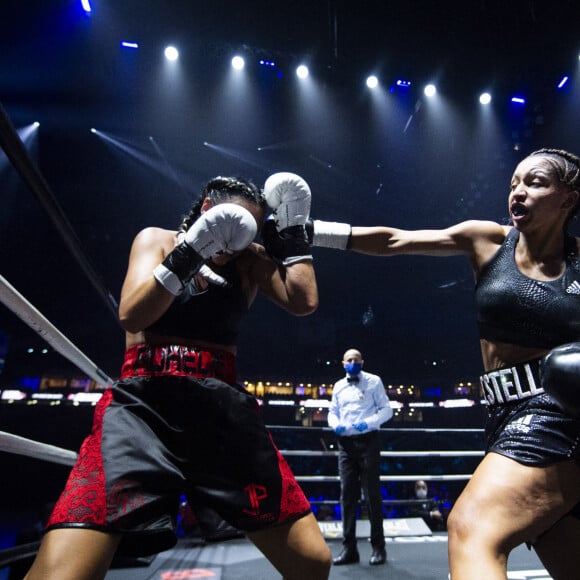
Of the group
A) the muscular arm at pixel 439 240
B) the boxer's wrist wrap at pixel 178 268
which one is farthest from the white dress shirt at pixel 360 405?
the boxer's wrist wrap at pixel 178 268

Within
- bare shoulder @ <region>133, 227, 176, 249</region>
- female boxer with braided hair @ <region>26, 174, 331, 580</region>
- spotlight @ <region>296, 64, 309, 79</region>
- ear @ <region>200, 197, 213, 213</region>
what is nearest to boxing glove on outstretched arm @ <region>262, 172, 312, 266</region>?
female boxer with braided hair @ <region>26, 174, 331, 580</region>

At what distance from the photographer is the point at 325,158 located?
8867 millimetres

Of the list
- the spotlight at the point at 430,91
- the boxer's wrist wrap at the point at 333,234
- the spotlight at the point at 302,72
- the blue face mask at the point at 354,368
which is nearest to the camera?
the boxer's wrist wrap at the point at 333,234

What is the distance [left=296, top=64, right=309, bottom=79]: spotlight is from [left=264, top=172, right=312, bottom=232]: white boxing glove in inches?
283

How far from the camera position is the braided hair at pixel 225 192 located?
1.46 meters

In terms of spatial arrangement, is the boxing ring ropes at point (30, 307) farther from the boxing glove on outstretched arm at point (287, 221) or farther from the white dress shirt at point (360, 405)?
the white dress shirt at point (360, 405)

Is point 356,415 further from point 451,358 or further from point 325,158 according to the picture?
point 451,358

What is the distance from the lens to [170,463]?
1.05m

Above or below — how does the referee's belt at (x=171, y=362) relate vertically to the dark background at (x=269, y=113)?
below

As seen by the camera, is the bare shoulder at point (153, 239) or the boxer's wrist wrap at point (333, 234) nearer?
the bare shoulder at point (153, 239)

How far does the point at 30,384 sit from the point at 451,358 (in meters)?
14.9

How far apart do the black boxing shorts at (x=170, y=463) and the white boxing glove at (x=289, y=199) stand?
547mm

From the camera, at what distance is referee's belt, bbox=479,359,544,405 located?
1.19 m

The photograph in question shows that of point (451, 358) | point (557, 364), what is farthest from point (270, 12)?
point (451, 358)
